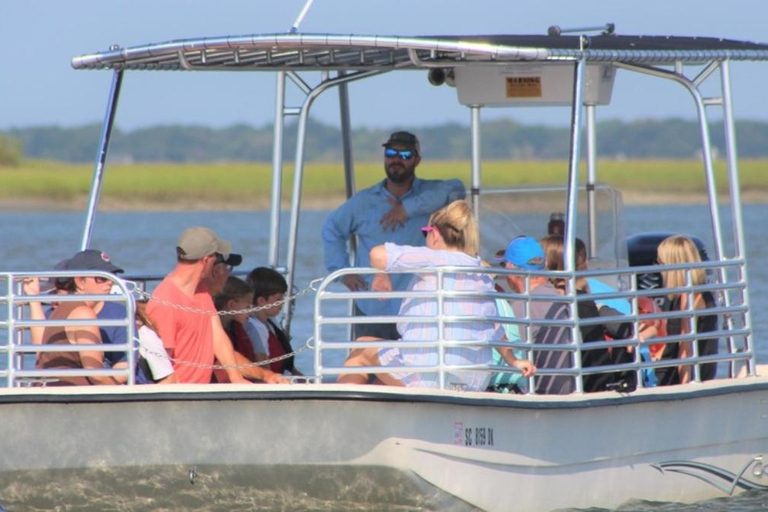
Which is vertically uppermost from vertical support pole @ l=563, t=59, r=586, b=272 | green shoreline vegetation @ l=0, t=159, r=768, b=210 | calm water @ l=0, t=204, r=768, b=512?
green shoreline vegetation @ l=0, t=159, r=768, b=210

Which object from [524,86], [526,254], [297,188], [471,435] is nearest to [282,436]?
[471,435]

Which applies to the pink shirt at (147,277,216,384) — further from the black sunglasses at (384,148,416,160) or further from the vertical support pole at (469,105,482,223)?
the vertical support pole at (469,105,482,223)

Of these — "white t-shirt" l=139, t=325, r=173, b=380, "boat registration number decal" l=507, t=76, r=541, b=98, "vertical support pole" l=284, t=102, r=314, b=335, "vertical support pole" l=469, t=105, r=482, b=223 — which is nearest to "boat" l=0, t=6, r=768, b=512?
"white t-shirt" l=139, t=325, r=173, b=380

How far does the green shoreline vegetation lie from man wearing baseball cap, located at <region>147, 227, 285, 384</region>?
49038 millimetres

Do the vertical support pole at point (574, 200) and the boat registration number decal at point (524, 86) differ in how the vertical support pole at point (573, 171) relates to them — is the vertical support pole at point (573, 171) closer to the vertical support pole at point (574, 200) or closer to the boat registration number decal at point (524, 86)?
the vertical support pole at point (574, 200)

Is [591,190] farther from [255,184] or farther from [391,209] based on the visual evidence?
[255,184]

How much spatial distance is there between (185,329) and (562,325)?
1.87 m

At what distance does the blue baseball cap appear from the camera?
29.1ft

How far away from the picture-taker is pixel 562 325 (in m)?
8.50

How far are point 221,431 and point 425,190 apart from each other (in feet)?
9.54

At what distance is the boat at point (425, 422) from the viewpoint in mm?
8141

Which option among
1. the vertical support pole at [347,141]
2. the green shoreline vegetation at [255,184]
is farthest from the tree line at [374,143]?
the vertical support pole at [347,141]

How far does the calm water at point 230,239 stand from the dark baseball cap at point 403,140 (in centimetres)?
141

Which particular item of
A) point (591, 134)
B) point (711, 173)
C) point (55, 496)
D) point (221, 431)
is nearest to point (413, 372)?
point (221, 431)
